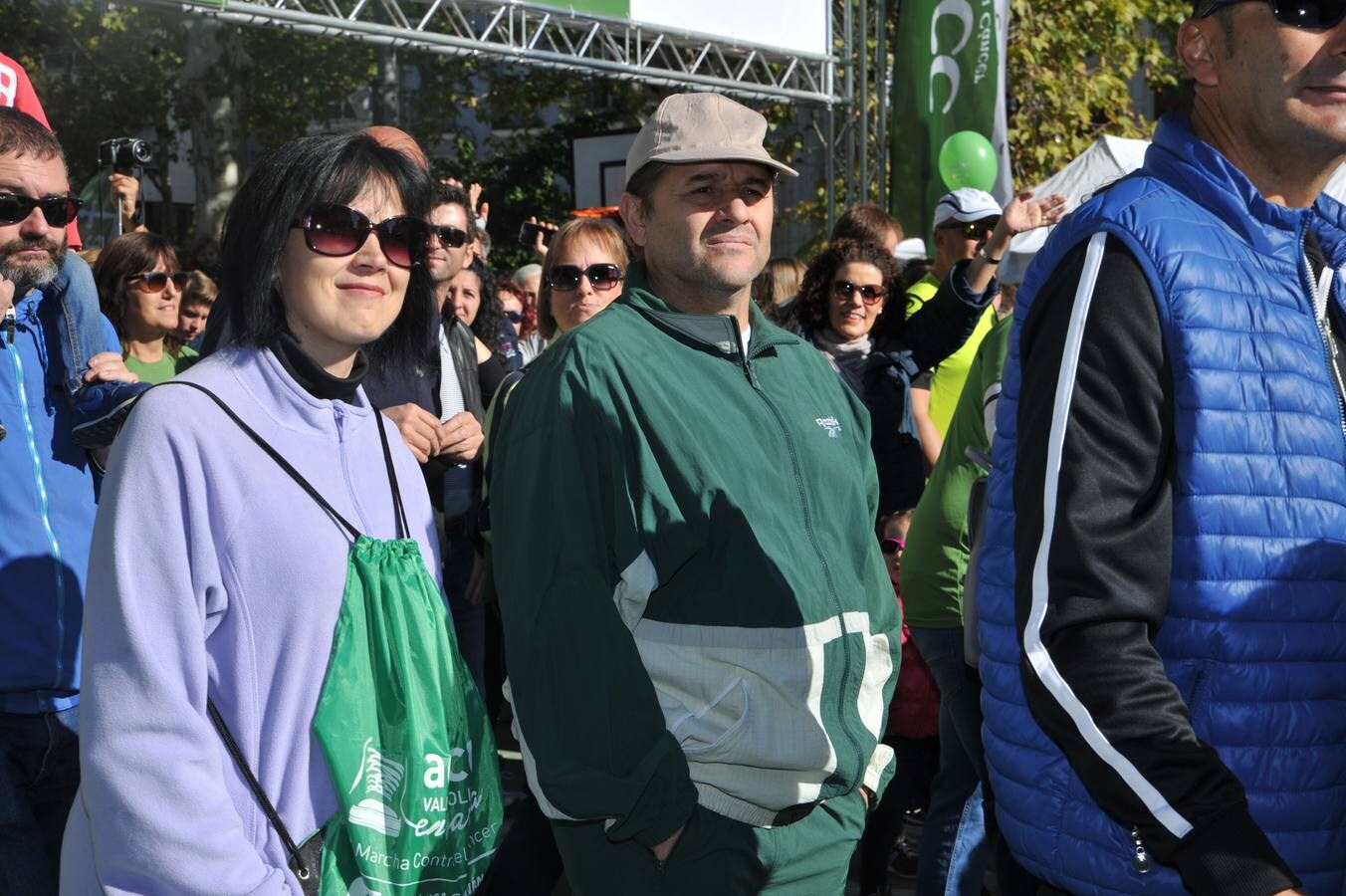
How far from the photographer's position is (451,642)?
91.4 inches

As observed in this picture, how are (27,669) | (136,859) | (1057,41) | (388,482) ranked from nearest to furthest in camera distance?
(136,859)
(388,482)
(27,669)
(1057,41)

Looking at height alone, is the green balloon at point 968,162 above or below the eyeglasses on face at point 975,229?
above

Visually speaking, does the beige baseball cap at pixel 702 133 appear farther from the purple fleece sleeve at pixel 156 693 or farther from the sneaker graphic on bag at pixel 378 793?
the sneaker graphic on bag at pixel 378 793

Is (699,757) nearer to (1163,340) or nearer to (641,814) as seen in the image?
(641,814)

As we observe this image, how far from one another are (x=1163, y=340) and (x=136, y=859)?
1501 millimetres

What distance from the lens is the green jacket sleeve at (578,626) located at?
2334mm

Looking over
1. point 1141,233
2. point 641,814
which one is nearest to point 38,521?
point 641,814

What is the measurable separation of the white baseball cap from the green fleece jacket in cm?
354

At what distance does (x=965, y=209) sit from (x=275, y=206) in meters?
4.07

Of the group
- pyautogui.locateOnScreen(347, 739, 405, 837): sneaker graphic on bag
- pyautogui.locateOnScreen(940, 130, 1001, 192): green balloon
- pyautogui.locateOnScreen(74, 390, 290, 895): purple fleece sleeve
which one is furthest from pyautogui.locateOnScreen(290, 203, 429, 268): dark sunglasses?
pyautogui.locateOnScreen(940, 130, 1001, 192): green balloon

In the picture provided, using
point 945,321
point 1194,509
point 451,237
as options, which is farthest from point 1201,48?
point 451,237

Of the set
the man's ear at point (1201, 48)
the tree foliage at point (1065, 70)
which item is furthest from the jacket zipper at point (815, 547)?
the tree foliage at point (1065, 70)

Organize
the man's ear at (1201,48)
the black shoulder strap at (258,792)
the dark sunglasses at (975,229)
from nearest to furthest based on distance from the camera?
the man's ear at (1201,48), the black shoulder strap at (258,792), the dark sunglasses at (975,229)

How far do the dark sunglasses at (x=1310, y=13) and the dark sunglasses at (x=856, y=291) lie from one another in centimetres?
361
